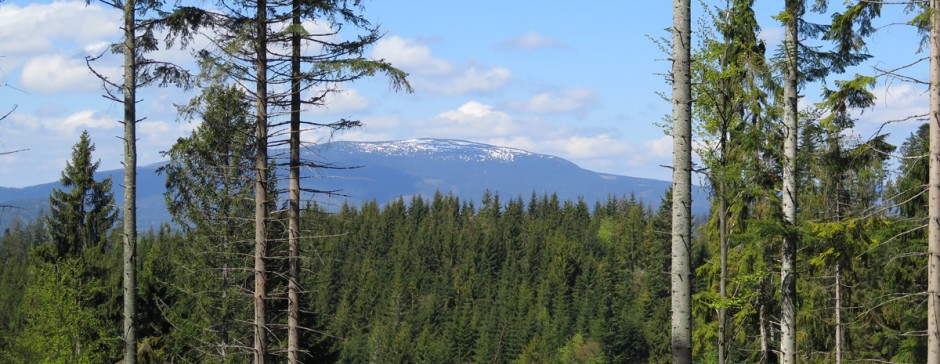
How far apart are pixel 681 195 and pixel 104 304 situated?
29810mm

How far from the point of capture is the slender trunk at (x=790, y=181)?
14852mm

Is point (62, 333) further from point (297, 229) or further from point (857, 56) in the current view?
point (857, 56)

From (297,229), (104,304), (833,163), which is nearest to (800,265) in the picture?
(833,163)

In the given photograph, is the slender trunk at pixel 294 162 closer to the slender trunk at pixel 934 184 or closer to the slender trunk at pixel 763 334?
the slender trunk at pixel 934 184

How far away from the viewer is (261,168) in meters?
13.2

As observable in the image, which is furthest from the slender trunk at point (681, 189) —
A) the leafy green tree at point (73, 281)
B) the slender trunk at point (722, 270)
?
the leafy green tree at point (73, 281)

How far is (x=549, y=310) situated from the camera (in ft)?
327

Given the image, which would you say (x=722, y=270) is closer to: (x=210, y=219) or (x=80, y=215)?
(x=210, y=219)

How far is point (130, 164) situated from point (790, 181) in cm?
1086

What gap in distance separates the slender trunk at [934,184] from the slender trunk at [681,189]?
4.57 meters

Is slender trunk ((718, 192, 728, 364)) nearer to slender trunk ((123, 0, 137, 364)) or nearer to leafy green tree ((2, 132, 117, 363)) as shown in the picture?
slender trunk ((123, 0, 137, 364))

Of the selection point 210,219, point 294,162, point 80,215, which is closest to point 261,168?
point 294,162

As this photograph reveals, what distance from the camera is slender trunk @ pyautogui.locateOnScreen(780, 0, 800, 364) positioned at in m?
14.9

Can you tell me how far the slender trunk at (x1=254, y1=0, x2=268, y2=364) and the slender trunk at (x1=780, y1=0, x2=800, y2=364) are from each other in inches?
338
